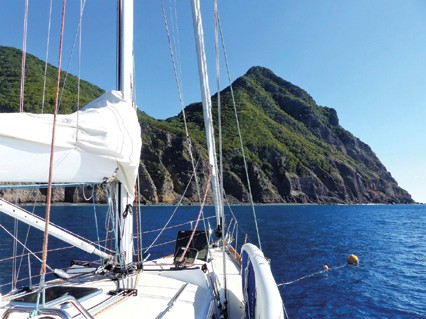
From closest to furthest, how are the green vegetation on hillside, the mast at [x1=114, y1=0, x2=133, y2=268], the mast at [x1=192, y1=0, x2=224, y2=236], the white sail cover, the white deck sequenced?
the white sail cover, the white deck, the mast at [x1=114, y1=0, x2=133, y2=268], the mast at [x1=192, y1=0, x2=224, y2=236], the green vegetation on hillside

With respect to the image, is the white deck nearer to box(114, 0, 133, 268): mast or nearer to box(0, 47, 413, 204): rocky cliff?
box(114, 0, 133, 268): mast

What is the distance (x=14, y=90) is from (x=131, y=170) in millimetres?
126418

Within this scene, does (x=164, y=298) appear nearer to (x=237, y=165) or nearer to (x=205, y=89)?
(x=205, y=89)

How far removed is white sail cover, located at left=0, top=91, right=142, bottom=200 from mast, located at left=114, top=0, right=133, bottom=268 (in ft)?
0.87

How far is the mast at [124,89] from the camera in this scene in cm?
557

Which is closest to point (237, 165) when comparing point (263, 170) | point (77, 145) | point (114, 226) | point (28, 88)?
point (263, 170)

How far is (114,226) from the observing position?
5.70 metres

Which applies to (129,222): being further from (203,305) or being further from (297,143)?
(297,143)

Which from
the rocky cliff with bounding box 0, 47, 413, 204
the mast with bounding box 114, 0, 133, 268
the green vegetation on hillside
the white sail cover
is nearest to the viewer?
the white sail cover

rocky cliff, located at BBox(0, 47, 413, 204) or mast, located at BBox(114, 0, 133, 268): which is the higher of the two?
rocky cliff, located at BBox(0, 47, 413, 204)

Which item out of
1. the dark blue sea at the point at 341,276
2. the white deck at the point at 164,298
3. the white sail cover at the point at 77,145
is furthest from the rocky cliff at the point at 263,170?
the white sail cover at the point at 77,145

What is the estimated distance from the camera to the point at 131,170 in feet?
17.5

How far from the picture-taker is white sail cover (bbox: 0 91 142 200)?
3.99 m

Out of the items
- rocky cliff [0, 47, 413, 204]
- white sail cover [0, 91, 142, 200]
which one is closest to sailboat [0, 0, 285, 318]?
white sail cover [0, 91, 142, 200]
